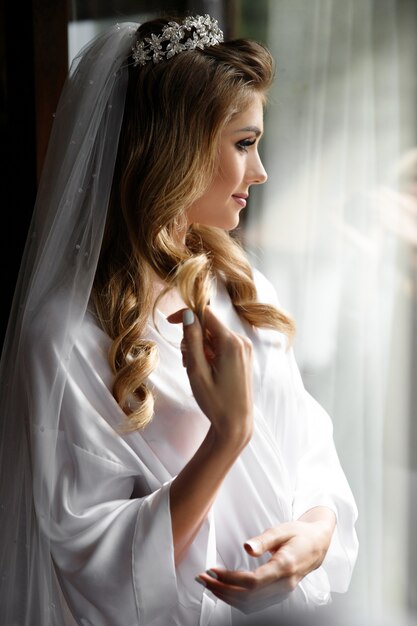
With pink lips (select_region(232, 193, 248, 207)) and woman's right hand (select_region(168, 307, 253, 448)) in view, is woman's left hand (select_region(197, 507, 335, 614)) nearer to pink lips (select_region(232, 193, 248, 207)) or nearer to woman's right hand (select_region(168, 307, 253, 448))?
woman's right hand (select_region(168, 307, 253, 448))

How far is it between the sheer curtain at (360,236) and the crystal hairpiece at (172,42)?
24.2 inches

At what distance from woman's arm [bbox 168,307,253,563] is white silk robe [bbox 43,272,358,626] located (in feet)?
0.24

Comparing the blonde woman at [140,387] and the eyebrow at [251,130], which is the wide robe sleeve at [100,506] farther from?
the eyebrow at [251,130]

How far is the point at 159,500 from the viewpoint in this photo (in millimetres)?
1322

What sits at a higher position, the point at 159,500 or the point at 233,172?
the point at 233,172

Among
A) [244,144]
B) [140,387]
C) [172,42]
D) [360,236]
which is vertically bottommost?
[140,387]

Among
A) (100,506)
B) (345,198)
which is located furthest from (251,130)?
(100,506)

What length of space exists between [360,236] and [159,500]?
0.98 metres

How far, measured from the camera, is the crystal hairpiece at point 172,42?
1.45 meters

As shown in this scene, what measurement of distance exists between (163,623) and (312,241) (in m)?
1.09

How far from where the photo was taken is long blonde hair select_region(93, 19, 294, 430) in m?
1.43

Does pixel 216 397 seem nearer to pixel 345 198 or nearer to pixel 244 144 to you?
pixel 244 144

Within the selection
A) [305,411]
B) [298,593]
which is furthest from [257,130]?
[298,593]

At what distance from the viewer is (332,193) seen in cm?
204
